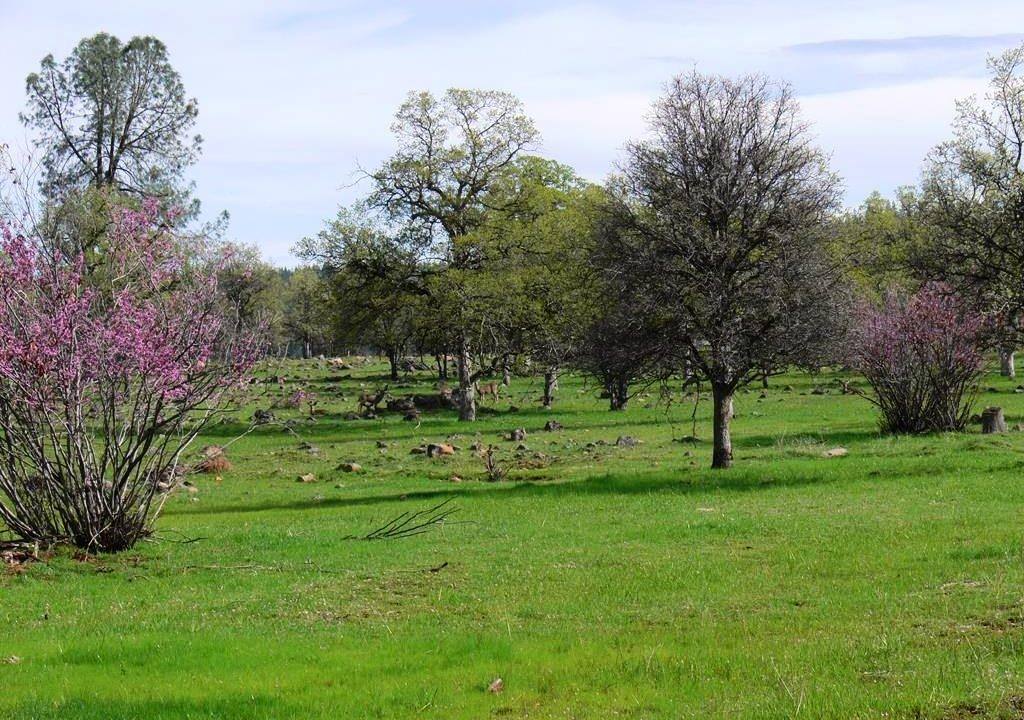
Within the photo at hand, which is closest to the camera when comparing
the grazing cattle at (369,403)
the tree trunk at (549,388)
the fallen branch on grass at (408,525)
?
the fallen branch on grass at (408,525)

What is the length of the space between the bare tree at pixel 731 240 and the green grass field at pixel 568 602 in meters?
3.19

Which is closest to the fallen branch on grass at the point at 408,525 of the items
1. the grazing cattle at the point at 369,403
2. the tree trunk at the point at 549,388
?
the tree trunk at the point at 549,388

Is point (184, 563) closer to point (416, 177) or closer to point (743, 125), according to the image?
point (743, 125)

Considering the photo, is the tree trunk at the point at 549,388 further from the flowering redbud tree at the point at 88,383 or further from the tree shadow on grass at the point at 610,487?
the flowering redbud tree at the point at 88,383

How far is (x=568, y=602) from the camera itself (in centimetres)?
1252

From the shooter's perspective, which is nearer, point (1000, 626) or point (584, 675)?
point (584, 675)

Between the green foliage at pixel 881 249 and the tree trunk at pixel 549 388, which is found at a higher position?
the green foliage at pixel 881 249

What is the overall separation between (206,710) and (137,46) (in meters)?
59.4

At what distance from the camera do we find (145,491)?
18.6 metres

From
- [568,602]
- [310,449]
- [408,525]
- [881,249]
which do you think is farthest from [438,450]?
[881,249]

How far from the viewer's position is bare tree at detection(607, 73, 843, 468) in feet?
84.0

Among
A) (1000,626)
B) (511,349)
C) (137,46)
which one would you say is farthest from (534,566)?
(137,46)

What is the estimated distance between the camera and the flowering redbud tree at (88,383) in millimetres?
16500

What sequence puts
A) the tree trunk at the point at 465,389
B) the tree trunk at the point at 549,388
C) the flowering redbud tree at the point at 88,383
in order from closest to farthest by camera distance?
the flowering redbud tree at the point at 88,383 < the tree trunk at the point at 465,389 < the tree trunk at the point at 549,388
